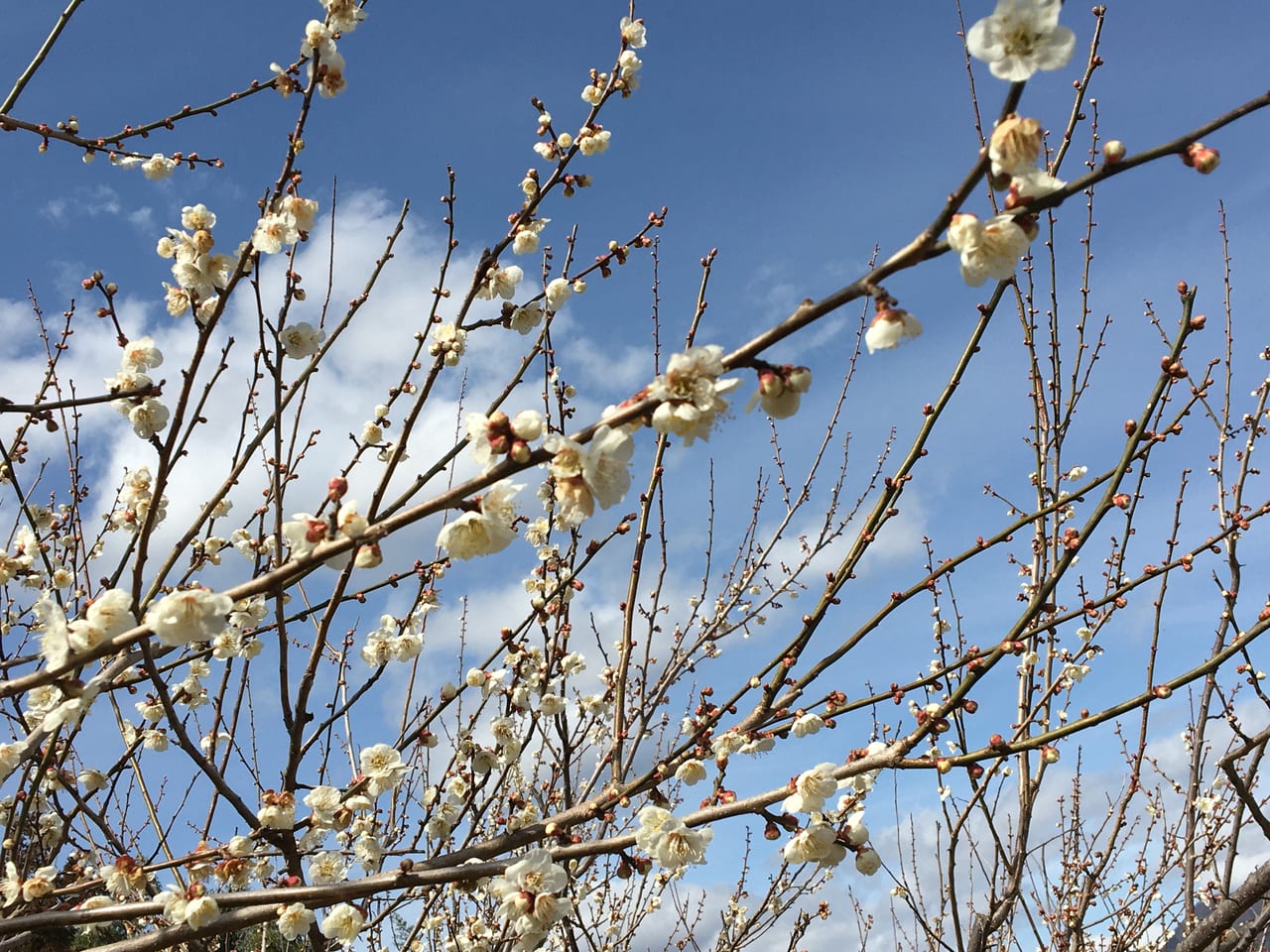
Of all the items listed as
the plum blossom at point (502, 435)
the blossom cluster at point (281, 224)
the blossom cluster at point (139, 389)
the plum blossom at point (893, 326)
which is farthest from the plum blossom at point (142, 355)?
the plum blossom at point (893, 326)

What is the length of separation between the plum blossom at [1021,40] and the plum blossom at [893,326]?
1.38 feet

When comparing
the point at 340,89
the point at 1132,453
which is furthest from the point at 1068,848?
the point at 340,89

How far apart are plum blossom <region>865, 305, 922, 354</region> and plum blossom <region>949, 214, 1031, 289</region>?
14 cm

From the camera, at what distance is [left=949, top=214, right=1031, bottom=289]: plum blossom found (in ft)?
4.67

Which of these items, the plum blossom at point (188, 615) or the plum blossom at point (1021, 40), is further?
the plum blossom at point (188, 615)

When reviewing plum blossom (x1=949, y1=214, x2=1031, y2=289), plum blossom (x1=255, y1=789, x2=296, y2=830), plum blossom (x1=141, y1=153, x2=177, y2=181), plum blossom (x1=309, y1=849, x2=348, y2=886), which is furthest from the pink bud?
plum blossom (x1=141, y1=153, x2=177, y2=181)

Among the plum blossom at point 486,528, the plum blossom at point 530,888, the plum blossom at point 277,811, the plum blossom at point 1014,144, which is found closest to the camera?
the plum blossom at point 1014,144

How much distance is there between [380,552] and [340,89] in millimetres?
1974

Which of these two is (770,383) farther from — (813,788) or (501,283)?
(501,283)

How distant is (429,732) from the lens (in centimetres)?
359

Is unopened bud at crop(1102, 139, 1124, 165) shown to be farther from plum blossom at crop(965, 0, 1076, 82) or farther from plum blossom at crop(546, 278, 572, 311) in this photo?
plum blossom at crop(546, 278, 572, 311)

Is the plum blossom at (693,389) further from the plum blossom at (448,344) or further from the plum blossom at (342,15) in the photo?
the plum blossom at (342,15)

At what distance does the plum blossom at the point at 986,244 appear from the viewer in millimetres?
1423

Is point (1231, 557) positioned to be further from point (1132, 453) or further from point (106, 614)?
point (106, 614)
